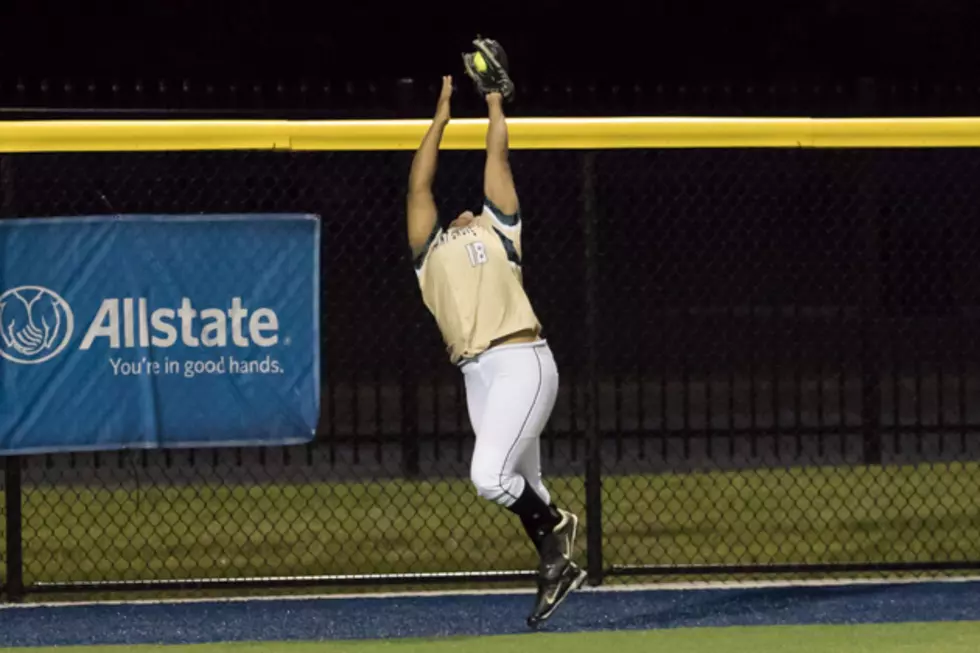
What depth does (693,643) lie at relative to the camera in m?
7.01

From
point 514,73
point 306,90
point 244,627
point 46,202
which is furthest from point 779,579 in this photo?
point 514,73

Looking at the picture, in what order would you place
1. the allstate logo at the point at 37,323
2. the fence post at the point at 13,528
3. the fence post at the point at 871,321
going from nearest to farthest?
the allstate logo at the point at 37,323 < the fence post at the point at 13,528 < the fence post at the point at 871,321

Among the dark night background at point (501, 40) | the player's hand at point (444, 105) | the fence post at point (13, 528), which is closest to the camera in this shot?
the player's hand at point (444, 105)

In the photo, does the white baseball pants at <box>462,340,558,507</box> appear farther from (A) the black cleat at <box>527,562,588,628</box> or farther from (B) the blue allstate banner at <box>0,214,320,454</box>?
(B) the blue allstate banner at <box>0,214,320,454</box>

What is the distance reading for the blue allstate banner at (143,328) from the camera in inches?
305

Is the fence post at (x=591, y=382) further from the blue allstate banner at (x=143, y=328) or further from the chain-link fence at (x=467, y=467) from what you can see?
the blue allstate banner at (x=143, y=328)

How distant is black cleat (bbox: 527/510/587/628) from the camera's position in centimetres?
699

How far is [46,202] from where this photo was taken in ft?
39.3

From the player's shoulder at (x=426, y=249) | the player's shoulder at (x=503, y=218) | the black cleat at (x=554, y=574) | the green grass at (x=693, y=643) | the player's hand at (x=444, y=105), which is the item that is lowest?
the green grass at (x=693, y=643)

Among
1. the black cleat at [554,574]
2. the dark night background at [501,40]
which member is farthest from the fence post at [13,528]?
the dark night background at [501,40]

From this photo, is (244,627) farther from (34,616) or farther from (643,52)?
(643,52)

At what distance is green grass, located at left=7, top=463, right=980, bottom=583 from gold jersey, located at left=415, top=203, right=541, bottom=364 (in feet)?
7.57

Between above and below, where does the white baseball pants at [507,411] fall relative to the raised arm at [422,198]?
below

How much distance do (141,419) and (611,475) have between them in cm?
487
